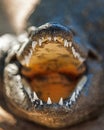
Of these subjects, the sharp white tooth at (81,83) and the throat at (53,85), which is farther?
the throat at (53,85)

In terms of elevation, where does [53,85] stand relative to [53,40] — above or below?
below

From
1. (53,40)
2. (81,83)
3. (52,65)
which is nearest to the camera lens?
(53,40)

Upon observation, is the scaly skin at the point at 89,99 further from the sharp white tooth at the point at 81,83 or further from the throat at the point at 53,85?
the throat at the point at 53,85

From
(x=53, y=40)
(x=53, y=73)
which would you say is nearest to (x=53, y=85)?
(x=53, y=73)

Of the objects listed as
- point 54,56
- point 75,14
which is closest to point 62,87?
point 54,56

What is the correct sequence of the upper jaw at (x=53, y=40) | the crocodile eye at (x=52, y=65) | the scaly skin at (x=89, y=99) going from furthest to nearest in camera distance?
the scaly skin at (x=89, y=99)
the crocodile eye at (x=52, y=65)
the upper jaw at (x=53, y=40)

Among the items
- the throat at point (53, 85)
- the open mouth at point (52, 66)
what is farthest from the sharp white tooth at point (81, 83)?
the throat at point (53, 85)

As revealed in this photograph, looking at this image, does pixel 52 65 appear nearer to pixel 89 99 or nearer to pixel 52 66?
pixel 52 66

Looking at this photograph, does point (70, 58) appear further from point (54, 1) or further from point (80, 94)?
point (54, 1)
